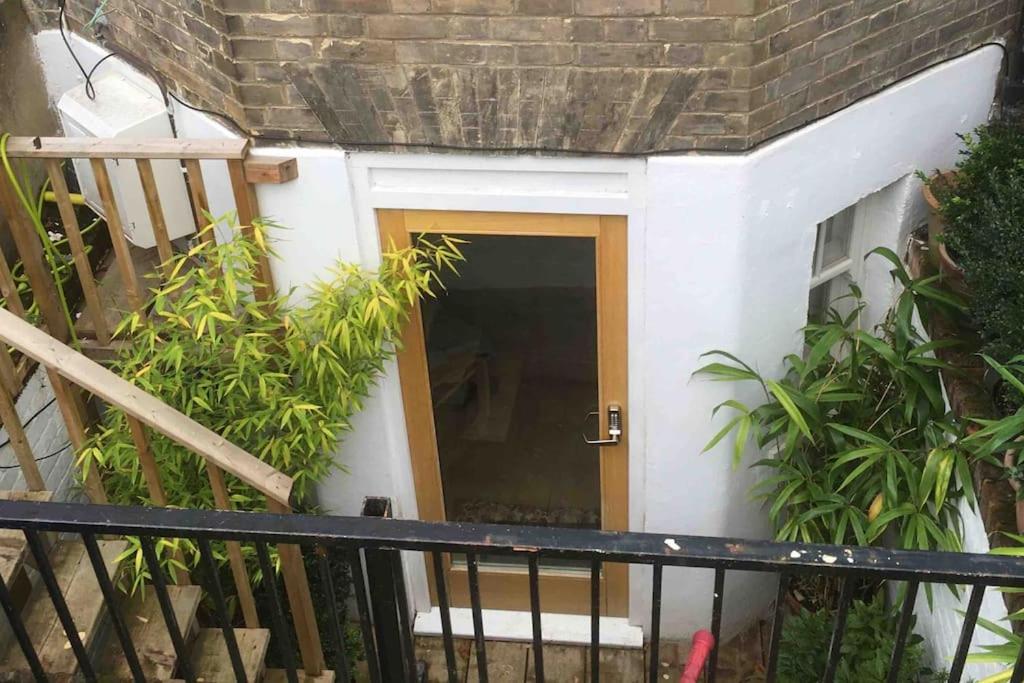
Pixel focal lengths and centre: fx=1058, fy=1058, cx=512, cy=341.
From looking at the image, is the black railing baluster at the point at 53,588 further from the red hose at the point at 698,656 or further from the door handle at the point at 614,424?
the door handle at the point at 614,424

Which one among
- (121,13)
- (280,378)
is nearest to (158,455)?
(280,378)

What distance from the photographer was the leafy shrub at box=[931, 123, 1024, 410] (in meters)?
3.17

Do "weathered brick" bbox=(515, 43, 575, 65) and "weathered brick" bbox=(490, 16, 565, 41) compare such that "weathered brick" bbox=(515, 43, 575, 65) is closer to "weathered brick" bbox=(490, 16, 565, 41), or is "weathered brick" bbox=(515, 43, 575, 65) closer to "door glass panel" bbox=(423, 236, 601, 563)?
"weathered brick" bbox=(490, 16, 565, 41)

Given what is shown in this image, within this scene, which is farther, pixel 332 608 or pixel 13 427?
pixel 13 427

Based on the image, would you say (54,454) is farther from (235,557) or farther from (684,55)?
(684,55)

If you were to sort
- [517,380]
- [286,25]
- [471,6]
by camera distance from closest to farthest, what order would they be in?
[471,6]
[286,25]
[517,380]

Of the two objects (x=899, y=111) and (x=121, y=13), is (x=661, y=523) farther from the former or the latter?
(x=121, y=13)

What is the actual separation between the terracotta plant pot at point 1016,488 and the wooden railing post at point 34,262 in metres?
3.19

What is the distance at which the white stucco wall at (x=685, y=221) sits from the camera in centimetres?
349

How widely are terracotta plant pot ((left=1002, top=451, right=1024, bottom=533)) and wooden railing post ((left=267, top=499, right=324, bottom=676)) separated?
7.34 ft

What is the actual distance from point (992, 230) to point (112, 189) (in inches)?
118

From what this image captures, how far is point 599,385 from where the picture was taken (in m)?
4.10

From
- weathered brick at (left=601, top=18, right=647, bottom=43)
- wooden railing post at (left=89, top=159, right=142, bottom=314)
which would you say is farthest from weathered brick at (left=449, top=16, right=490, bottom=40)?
wooden railing post at (left=89, top=159, right=142, bottom=314)

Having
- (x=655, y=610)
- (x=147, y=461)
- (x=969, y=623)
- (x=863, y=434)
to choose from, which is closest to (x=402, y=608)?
(x=655, y=610)
